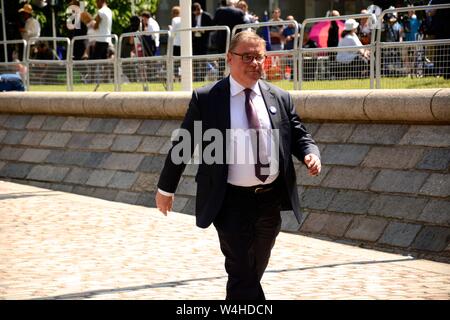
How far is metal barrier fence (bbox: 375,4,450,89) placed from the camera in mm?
12062

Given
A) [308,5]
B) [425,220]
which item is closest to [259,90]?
[425,220]

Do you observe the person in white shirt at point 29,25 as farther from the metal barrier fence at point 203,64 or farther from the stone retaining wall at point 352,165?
the metal barrier fence at point 203,64

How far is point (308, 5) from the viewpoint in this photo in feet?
148

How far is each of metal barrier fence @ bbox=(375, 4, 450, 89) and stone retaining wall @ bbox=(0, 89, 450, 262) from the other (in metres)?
0.83

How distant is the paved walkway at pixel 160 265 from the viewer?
8508 millimetres

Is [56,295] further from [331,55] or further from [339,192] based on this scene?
[331,55]

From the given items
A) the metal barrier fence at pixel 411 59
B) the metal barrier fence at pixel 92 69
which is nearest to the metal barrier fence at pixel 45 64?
the metal barrier fence at pixel 92 69

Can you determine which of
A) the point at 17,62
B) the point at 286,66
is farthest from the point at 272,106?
the point at 17,62

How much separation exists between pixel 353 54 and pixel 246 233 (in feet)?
22.6

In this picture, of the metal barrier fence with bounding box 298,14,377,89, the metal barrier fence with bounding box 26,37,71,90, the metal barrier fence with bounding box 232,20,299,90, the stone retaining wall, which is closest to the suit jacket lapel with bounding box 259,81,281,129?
the stone retaining wall

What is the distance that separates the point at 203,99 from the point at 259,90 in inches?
13.9

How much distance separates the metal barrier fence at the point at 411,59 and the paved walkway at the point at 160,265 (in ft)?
7.59

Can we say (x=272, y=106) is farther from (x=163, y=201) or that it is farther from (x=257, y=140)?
(x=163, y=201)

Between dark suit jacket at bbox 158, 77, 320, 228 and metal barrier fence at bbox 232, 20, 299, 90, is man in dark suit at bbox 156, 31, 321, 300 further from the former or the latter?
metal barrier fence at bbox 232, 20, 299, 90
